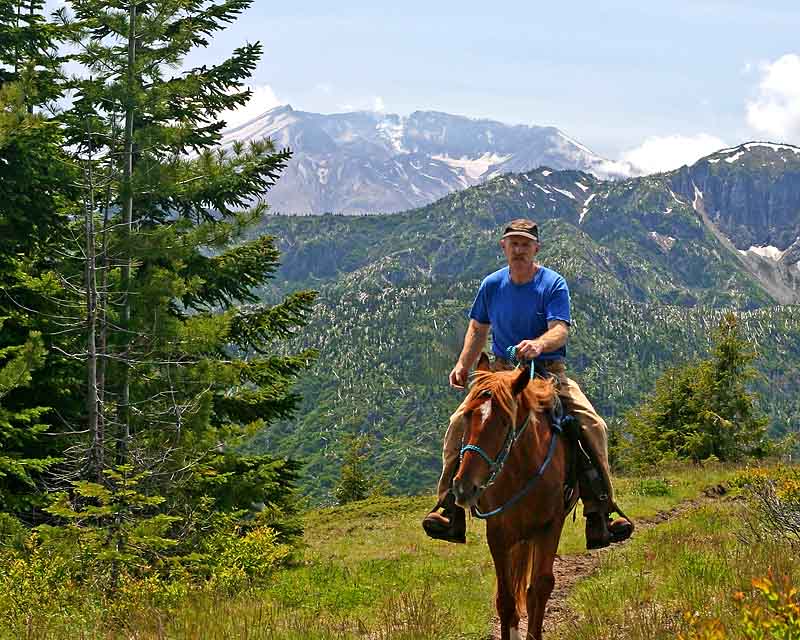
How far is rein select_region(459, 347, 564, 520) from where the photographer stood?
19.7ft

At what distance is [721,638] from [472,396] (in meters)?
3.03

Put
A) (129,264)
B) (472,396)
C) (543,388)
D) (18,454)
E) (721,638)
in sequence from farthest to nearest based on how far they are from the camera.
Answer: (129,264) → (18,454) → (543,388) → (472,396) → (721,638)

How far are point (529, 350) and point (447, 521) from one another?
1.99 m

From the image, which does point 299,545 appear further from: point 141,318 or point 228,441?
point 141,318

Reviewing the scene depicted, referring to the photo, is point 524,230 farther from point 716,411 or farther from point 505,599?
point 716,411

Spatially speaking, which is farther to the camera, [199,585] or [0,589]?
[199,585]

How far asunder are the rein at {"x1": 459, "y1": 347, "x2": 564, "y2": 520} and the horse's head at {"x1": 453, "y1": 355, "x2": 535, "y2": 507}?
0.4 inches

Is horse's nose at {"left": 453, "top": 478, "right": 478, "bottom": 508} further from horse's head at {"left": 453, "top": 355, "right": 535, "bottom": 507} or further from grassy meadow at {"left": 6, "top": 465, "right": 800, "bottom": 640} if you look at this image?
grassy meadow at {"left": 6, "top": 465, "right": 800, "bottom": 640}

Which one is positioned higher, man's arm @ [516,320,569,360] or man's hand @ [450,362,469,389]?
man's arm @ [516,320,569,360]

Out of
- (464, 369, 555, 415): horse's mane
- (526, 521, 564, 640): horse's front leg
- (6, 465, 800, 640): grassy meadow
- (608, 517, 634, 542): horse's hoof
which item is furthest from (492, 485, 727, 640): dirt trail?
(464, 369, 555, 415): horse's mane

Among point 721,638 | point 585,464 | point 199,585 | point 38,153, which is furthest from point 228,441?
point 721,638

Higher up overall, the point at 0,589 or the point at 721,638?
the point at 721,638

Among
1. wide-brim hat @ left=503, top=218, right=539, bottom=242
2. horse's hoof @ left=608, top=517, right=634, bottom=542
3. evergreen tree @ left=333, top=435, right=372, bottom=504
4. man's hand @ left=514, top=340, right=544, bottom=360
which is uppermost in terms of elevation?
wide-brim hat @ left=503, top=218, right=539, bottom=242

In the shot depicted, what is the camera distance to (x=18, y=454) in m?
12.3
